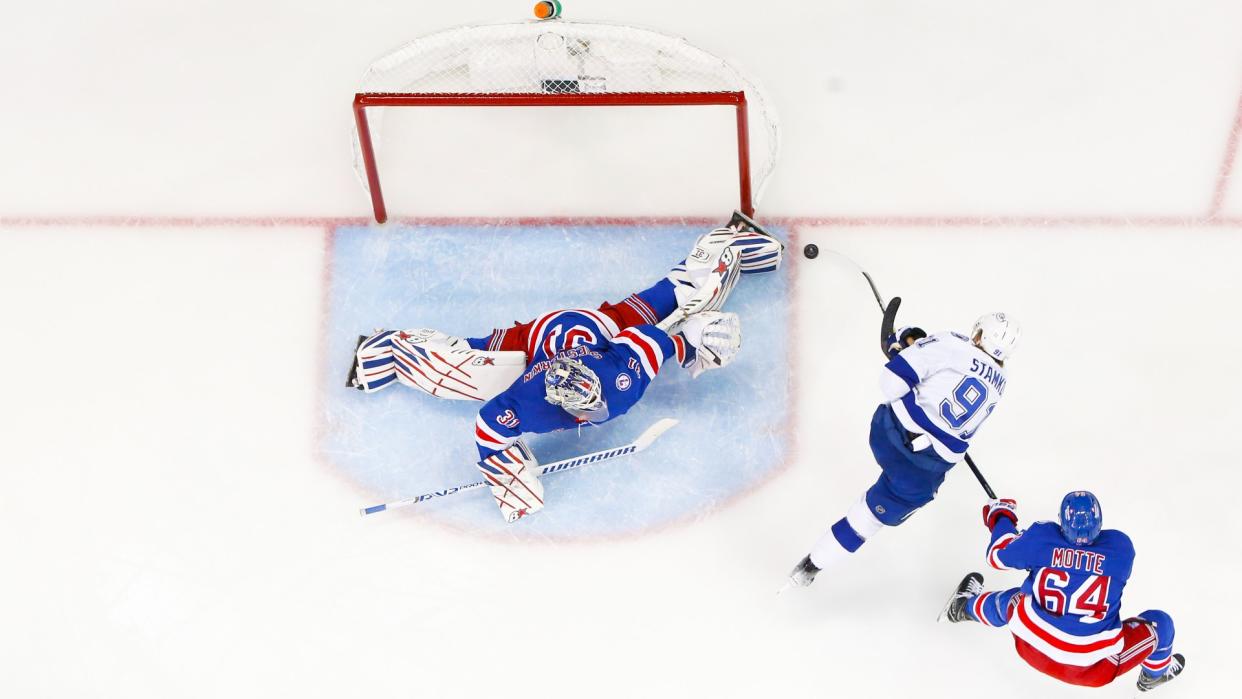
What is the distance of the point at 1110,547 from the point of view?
→ 406 centimetres

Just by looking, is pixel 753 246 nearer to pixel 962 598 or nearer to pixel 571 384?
pixel 571 384

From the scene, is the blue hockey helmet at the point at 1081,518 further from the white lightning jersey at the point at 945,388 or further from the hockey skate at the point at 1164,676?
the hockey skate at the point at 1164,676

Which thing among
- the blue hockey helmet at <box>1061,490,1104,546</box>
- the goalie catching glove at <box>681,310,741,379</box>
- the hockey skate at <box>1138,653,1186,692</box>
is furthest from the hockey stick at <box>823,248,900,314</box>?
the hockey skate at <box>1138,653,1186,692</box>

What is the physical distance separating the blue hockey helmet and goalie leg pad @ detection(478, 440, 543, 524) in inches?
59.8

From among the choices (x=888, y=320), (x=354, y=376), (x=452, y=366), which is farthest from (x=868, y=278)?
(x=354, y=376)

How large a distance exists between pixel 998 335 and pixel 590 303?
137 centimetres

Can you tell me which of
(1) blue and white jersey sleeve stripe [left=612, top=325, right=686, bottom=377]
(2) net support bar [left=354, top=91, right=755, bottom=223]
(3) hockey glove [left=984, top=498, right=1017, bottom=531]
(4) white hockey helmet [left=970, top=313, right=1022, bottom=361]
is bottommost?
(3) hockey glove [left=984, top=498, right=1017, bottom=531]

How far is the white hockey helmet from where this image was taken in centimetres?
430

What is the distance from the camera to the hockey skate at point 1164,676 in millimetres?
4316

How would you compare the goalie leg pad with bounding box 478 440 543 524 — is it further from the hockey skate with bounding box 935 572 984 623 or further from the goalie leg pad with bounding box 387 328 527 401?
the hockey skate with bounding box 935 572 984 623

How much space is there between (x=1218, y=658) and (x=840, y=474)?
3.78ft

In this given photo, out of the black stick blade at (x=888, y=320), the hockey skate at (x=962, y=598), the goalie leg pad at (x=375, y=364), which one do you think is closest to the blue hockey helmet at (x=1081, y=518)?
the hockey skate at (x=962, y=598)

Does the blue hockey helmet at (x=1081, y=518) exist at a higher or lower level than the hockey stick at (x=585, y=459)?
higher

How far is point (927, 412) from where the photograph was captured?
4305mm
